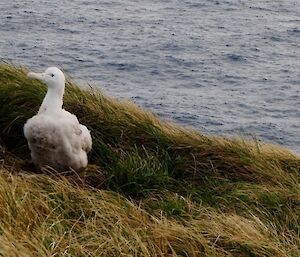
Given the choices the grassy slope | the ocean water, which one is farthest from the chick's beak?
the ocean water

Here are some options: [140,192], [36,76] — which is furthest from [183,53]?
[140,192]

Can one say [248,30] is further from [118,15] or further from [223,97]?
[223,97]

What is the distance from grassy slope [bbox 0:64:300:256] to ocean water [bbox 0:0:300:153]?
5511 mm

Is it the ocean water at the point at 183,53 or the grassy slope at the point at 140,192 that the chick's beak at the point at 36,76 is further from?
the ocean water at the point at 183,53

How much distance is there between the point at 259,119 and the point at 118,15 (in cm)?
957

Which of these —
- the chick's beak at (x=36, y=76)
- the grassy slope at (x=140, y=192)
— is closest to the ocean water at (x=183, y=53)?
the grassy slope at (x=140, y=192)

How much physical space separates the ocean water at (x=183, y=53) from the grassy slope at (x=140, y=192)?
551 centimetres

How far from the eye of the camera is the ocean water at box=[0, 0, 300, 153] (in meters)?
14.9

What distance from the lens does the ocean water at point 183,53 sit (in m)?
14.9

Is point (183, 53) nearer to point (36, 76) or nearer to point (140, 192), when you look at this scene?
point (36, 76)

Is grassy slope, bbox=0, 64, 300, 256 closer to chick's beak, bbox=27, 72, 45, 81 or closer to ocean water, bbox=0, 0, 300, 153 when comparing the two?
chick's beak, bbox=27, 72, 45, 81

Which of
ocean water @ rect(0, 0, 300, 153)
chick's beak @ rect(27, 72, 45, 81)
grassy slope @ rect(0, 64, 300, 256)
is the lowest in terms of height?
ocean water @ rect(0, 0, 300, 153)

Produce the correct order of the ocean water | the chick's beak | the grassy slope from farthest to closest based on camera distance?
the ocean water
the chick's beak
the grassy slope

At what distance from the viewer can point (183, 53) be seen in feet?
63.3
